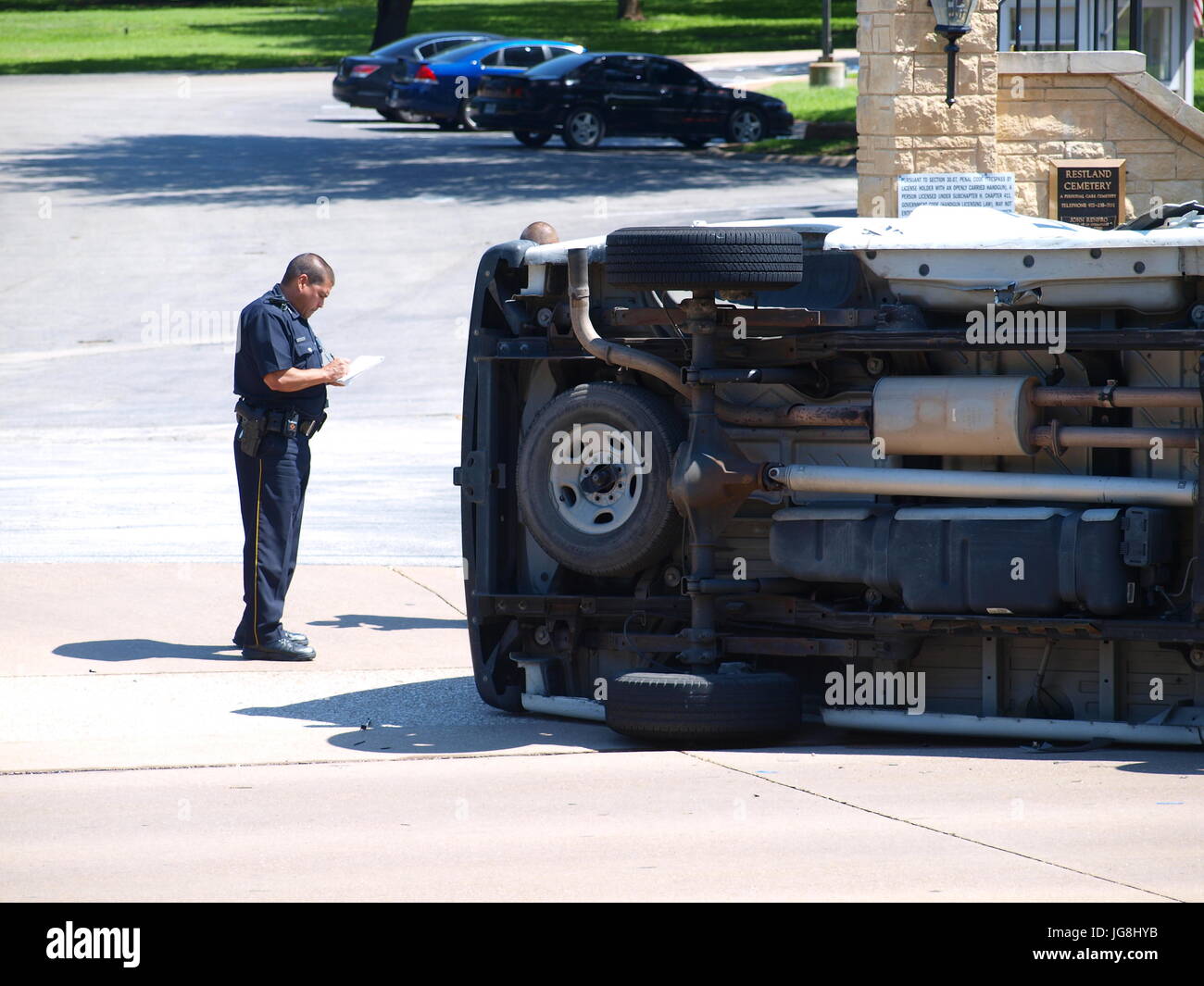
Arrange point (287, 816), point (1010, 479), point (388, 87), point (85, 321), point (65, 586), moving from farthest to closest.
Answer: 1. point (388, 87)
2. point (85, 321)
3. point (65, 586)
4. point (1010, 479)
5. point (287, 816)

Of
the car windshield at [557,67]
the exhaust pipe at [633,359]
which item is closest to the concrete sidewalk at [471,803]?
the exhaust pipe at [633,359]

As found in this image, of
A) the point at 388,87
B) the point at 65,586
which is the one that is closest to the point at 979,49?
the point at 65,586

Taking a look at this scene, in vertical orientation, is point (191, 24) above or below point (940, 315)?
above

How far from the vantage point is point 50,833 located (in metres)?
6.11

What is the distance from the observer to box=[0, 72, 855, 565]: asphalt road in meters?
13.1

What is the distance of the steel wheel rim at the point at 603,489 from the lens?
7520 millimetres

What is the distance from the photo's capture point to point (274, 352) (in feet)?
29.0

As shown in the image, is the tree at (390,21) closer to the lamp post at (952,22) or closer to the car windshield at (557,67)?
the car windshield at (557,67)

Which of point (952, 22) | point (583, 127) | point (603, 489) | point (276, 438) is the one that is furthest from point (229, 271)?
point (603, 489)

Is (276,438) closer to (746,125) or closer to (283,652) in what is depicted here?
(283,652)

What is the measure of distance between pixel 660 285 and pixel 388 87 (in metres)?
31.4

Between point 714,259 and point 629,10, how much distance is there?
1982 inches

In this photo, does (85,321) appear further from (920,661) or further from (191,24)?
(191,24)

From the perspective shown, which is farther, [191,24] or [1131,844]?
[191,24]
